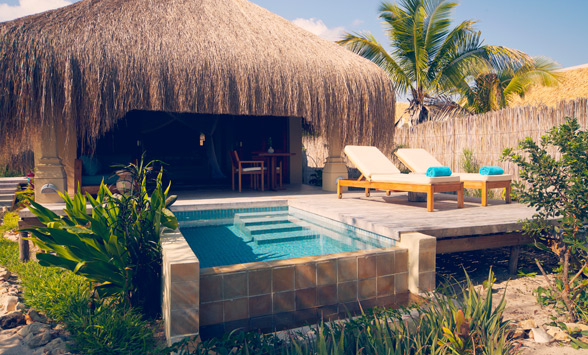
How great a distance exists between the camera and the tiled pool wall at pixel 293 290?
264 cm

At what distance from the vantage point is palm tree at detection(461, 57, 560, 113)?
40.6ft

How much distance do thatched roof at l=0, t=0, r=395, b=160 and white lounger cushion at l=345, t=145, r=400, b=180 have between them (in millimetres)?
1300

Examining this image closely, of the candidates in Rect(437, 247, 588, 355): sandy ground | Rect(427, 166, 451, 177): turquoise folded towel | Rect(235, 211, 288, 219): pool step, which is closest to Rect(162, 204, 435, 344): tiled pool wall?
Rect(437, 247, 588, 355): sandy ground

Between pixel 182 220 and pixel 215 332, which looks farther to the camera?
pixel 182 220

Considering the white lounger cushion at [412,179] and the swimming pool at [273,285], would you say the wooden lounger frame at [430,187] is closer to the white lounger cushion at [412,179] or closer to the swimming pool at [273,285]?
the white lounger cushion at [412,179]

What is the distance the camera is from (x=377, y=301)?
312 centimetres

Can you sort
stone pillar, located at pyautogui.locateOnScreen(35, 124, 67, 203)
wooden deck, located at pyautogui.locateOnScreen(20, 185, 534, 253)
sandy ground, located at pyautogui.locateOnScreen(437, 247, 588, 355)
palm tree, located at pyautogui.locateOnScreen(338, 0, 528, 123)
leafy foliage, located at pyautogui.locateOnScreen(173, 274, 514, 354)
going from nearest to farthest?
leafy foliage, located at pyautogui.locateOnScreen(173, 274, 514, 354)
sandy ground, located at pyautogui.locateOnScreen(437, 247, 588, 355)
wooden deck, located at pyautogui.locateOnScreen(20, 185, 534, 253)
stone pillar, located at pyautogui.locateOnScreen(35, 124, 67, 203)
palm tree, located at pyautogui.locateOnScreen(338, 0, 528, 123)

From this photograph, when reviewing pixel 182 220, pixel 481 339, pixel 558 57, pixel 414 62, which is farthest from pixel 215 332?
pixel 558 57

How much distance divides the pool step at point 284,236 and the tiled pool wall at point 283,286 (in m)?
1.36

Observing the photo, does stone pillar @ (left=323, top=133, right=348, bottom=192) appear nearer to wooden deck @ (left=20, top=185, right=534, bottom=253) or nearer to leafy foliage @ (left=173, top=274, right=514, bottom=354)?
wooden deck @ (left=20, top=185, right=534, bottom=253)

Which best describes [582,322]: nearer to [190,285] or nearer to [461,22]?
[190,285]

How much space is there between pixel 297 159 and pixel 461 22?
6506 millimetres

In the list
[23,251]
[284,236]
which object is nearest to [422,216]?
[284,236]

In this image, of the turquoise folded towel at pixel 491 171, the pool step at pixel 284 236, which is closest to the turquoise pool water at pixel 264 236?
the pool step at pixel 284 236
